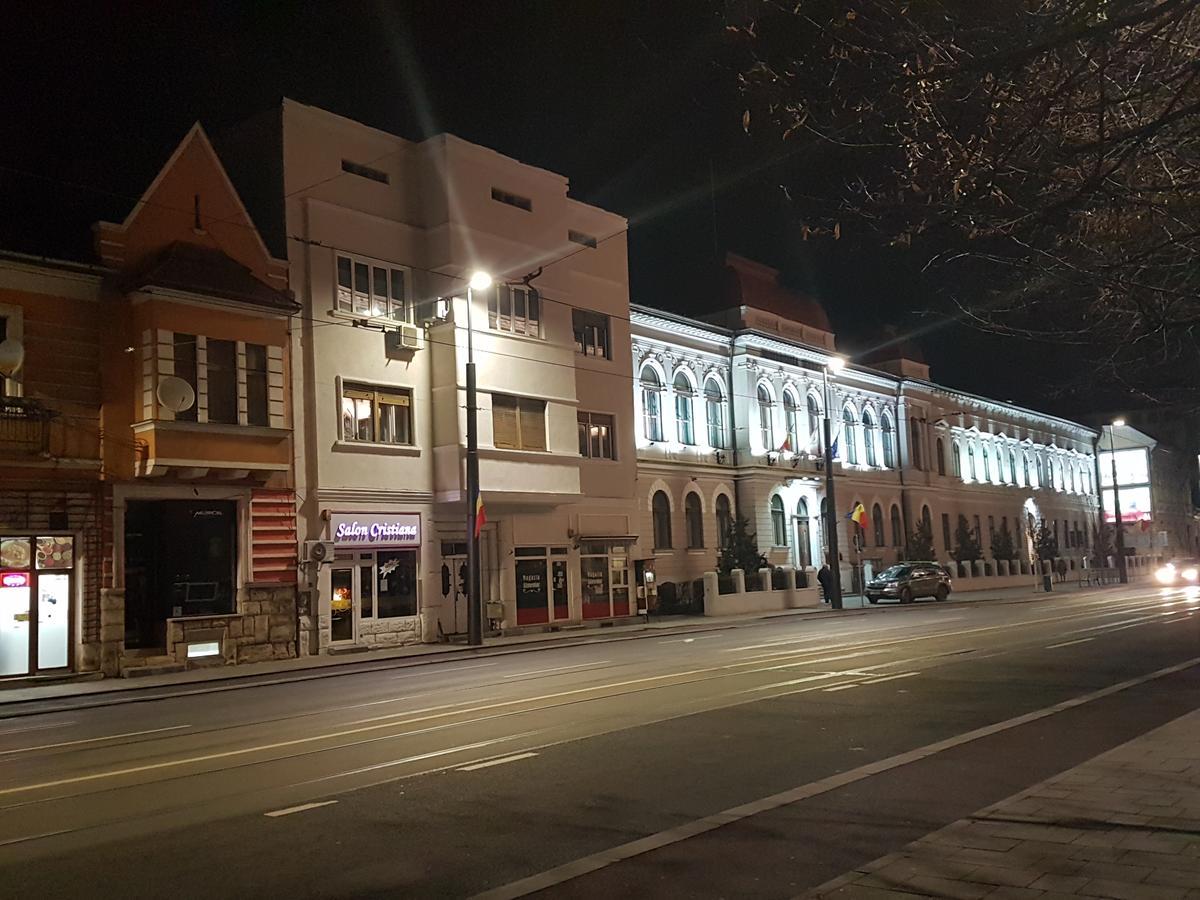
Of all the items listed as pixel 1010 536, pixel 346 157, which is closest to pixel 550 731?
pixel 346 157

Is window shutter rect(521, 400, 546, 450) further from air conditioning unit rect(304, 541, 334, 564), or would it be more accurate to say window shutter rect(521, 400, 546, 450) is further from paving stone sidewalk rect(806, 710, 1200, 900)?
paving stone sidewalk rect(806, 710, 1200, 900)

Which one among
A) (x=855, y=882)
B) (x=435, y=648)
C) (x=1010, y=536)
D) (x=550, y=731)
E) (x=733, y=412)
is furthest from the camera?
(x=1010, y=536)

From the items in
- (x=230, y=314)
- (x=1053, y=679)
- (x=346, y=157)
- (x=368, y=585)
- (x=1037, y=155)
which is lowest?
(x=1053, y=679)

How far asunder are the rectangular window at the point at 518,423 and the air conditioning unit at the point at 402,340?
108 inches

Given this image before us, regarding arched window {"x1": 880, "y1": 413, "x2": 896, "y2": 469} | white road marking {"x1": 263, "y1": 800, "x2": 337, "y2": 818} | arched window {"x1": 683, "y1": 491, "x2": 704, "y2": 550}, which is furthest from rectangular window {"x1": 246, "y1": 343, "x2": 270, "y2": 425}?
arched window {"x1": 880, "y1": 413, "x2": 896, "y2": 469}

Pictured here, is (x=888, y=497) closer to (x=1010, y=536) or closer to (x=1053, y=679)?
(x=1010, y=536)

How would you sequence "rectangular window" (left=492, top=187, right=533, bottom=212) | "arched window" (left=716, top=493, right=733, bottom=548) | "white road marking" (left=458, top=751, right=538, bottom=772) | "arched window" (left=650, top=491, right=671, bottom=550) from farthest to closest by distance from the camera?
"arched window" (left=716, top=493, right=733, bottom=548) < "arched window" (left=650, top=491, right=671, bottom=550) < "rectangular window" (left=492, top=187, right=533, bottom=212) < "white road marking" (left=458, top=751, right=538, bottom=772)

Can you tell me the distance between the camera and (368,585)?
27.7 m

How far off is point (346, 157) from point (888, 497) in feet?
123

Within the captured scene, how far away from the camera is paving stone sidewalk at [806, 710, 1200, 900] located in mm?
5703

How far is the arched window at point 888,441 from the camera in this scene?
57.7 metres

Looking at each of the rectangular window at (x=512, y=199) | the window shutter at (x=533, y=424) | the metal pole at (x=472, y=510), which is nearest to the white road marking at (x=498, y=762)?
the metal pole at (x=472, y=510)

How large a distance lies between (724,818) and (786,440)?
39.4m

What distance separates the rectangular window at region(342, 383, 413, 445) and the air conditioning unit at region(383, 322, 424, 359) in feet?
3.19
